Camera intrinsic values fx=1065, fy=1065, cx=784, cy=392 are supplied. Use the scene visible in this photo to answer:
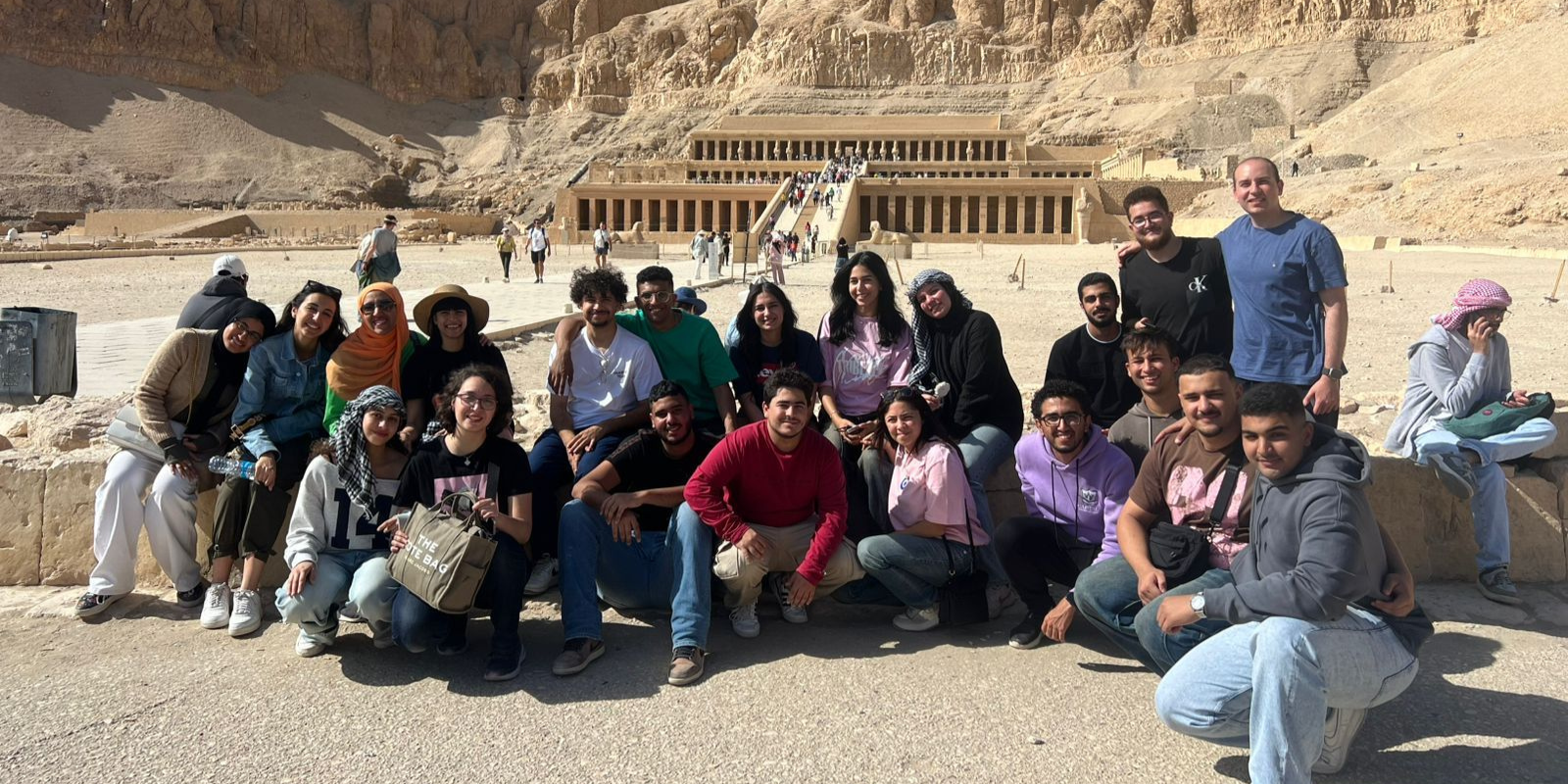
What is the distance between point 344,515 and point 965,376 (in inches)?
106

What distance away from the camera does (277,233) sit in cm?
4588

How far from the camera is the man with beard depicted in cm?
474

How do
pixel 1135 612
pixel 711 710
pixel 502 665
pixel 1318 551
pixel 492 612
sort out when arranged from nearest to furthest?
pixel 1318 551
pixel 711 710
pixel 1135 612
pixel 502 665
pixel 492 612

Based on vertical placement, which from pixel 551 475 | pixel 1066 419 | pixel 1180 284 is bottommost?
pixel 551 475

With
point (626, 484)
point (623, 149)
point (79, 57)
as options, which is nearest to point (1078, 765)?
point (626, 484)

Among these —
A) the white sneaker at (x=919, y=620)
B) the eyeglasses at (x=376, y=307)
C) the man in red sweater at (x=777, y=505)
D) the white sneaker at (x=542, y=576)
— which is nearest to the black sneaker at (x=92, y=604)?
the eyeglasses at (x=376, y=307)

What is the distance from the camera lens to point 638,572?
4.35m

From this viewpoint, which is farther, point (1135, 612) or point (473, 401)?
point (473, 401)

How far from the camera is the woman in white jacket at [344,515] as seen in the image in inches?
158

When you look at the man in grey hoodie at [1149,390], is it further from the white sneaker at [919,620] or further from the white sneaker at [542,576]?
the white sneaker at [542,576]

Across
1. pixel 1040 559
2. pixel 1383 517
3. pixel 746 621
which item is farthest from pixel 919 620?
pixel 1383 517

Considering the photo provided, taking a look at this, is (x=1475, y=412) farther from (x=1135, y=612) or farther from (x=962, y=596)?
(x=962, y=596)

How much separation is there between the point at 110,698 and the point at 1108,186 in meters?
40.0

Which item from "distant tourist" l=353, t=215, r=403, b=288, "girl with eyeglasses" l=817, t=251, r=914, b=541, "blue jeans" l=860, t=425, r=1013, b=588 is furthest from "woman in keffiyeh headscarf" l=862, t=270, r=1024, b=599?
"distant tourist" l=353, t=215, r=403, b=288
